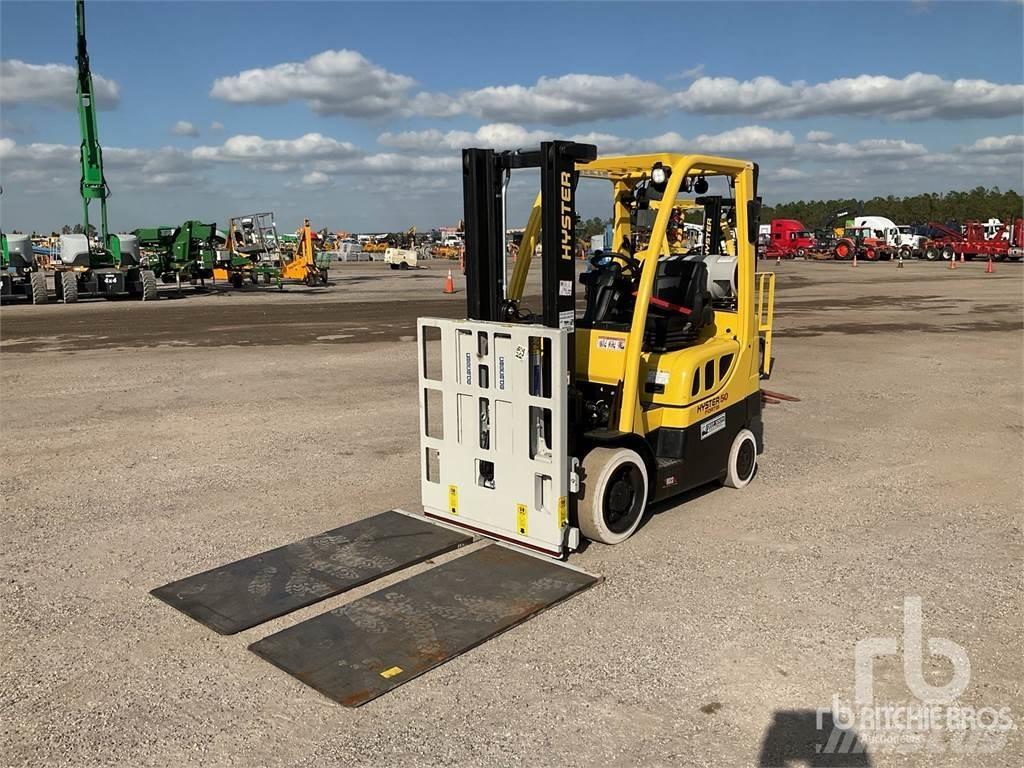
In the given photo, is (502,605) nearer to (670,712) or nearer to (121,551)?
(670,712)

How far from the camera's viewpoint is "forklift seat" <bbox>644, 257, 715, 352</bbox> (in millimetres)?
6227

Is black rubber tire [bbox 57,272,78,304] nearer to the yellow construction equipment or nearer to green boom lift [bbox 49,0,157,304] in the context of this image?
green boom lift [bbox 49,0,157,304]

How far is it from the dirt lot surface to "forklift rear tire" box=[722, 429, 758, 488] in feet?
0.34

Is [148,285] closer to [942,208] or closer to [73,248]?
[73,248]

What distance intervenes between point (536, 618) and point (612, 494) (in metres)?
1.21

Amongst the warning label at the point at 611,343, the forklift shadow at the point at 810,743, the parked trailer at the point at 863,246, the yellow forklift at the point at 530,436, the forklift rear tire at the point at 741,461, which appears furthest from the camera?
the parked trailer at the point at 863,246

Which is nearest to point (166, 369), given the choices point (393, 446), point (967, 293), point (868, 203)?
point (393, 446)

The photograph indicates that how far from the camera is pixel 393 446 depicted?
8.43 m

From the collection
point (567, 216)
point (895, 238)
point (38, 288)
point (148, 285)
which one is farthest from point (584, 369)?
point (895, 238)

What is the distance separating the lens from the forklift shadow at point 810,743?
11.3 feet

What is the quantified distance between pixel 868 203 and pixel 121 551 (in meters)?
115

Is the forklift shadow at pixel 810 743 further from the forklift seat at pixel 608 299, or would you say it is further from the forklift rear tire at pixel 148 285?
the forklift rear tire at pixel 148 285

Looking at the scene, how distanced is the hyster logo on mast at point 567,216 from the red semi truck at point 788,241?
175ft

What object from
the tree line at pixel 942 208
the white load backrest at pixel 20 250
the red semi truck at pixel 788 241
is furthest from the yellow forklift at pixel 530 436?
the tree line at pixel 942 208
